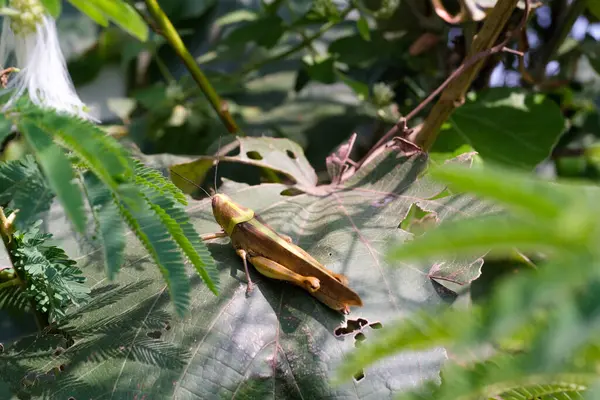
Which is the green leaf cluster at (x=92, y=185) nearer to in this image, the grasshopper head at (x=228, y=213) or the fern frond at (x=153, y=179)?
the fern frond at (x=153, y=179)

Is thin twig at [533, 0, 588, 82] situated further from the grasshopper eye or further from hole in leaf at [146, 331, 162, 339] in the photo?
hole in leaf at [146, 331, 162, 339]

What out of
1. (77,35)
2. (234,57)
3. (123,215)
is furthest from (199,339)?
(77,35)

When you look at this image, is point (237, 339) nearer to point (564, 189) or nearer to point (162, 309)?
point (162, 309)

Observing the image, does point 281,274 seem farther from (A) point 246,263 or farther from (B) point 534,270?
(B) point 534,270

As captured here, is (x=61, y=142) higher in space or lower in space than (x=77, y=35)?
higher

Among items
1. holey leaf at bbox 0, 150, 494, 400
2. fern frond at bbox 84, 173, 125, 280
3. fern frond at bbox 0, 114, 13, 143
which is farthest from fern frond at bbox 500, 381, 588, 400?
fern frond at bbox 0, 114, 13, 143

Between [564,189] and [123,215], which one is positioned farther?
[123,215]
